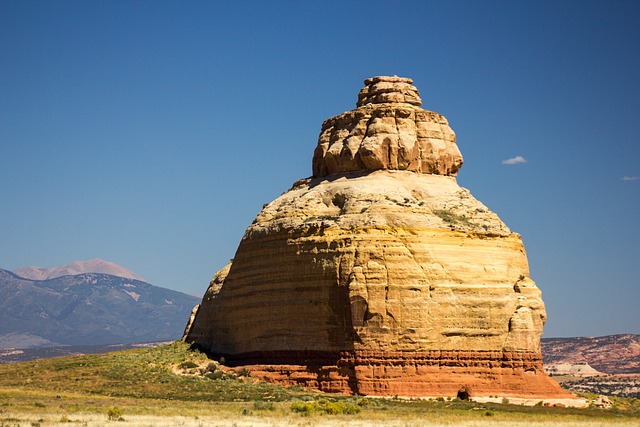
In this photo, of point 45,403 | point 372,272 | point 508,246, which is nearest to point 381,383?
point 372,272

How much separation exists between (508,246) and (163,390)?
18566 millimetres

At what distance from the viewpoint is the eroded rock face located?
61188 millimetres

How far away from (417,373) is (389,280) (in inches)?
178

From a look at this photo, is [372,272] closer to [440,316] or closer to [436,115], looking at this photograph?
[440,316]

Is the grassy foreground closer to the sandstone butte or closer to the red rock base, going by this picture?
the red rock base

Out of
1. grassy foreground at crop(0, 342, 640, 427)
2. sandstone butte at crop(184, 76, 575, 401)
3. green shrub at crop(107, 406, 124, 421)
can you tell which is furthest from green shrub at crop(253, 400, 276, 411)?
green shrub at crop(107, 406, 124, 421)

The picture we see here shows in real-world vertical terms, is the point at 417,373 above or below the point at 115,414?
above

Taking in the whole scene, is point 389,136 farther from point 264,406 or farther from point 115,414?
point 115,414

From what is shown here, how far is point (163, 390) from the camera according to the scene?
55.6 m

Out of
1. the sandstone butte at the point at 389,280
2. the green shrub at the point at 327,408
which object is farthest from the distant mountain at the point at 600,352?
the green shrub at the point at 327,408

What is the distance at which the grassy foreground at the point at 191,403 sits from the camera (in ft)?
146

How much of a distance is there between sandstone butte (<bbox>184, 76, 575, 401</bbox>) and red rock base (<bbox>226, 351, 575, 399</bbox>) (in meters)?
0.06

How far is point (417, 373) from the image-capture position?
54844mm

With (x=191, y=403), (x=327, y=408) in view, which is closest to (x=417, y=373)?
(x=327, y=408)
